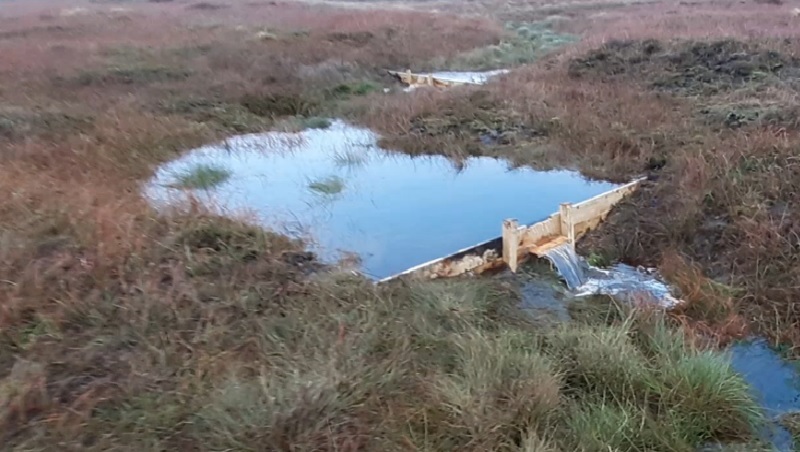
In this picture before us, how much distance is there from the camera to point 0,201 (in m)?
5.82

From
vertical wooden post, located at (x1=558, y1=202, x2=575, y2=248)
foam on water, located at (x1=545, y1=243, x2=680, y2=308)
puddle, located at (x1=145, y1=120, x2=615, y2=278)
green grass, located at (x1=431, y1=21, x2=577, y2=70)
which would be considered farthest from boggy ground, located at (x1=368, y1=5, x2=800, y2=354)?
green grass, located at (x1=431, y1=21, x2=577, y2=70)

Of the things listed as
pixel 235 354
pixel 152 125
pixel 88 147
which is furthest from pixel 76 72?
pixel 235 354

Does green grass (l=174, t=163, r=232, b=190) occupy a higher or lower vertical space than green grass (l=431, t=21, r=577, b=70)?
higher

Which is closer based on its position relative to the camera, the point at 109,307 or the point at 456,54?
the point at 109,307

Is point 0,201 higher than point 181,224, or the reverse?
point 0,201

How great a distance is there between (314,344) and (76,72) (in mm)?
11281

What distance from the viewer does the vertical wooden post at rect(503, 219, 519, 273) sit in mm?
6070

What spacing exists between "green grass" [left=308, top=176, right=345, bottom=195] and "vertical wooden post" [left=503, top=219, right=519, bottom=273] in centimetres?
261

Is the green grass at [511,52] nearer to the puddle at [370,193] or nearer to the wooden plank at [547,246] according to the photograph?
the puddle at [370,193]

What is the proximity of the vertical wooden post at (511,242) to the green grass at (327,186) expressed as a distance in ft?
8.55

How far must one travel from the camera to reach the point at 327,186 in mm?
8094

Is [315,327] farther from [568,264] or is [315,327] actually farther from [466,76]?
[466,76]

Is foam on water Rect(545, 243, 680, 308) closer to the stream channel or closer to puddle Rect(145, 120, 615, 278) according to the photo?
the stream channel

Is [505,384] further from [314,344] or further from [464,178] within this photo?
[464,178]
